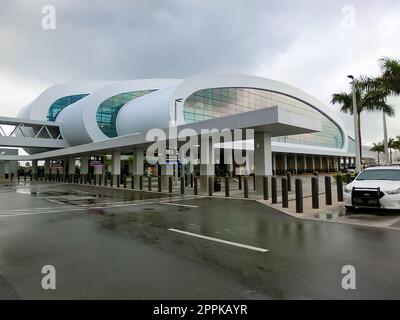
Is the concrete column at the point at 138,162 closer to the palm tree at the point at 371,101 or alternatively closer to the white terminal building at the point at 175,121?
the white terminal building at the point at 175,121

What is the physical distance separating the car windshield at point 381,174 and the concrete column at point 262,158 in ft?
19.9

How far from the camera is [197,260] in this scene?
16.2ft

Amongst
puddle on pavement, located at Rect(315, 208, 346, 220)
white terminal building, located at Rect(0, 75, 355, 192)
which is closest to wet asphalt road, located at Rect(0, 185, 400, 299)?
puddle on pavement, located at Rect(315, 208, 346, 220)

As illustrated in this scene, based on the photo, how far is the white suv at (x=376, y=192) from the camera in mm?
8766

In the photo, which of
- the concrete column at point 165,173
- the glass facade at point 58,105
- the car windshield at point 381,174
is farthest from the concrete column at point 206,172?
the glass facade at point 58,105

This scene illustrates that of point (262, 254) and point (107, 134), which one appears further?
point (107, 134)

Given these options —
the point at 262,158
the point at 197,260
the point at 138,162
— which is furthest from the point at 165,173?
the point at 197,260

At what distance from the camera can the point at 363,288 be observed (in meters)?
3.70

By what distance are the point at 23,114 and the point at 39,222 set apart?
252ft

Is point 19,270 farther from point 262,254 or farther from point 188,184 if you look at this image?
point 188,184

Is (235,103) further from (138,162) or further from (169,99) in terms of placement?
(138,162)

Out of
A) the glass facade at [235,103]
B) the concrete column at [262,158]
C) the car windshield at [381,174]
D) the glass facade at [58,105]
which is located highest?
the glass facade at [58,105]
